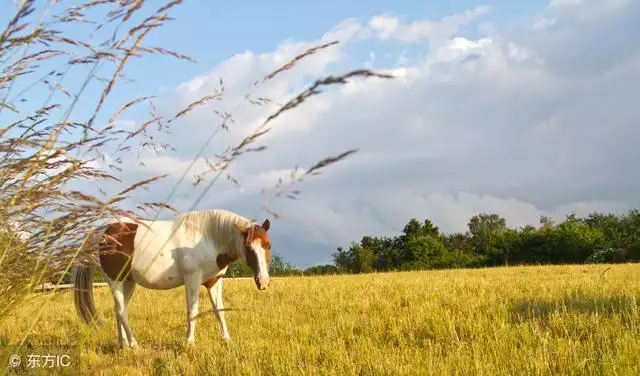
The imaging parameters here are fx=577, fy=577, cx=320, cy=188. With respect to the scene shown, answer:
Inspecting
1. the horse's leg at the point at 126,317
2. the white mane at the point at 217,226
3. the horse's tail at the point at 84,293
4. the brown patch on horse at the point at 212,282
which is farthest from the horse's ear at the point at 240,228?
the horse's tail at the point at 84,293

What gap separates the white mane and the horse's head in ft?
0.90

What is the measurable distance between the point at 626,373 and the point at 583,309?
3157 millimetres

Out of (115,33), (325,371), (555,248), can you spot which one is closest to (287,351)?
(325,371)

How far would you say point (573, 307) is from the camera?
774 cm

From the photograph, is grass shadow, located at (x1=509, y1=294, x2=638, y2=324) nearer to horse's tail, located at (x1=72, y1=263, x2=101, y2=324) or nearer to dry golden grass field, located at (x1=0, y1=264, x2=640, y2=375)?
dry golden grass field, located at (x1=0, y1=264, x2=640, y2=375)

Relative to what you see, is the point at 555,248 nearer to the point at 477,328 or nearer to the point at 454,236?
the point at 454,236

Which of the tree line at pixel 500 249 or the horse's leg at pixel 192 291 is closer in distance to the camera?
the horse's leg at pixel 192 291

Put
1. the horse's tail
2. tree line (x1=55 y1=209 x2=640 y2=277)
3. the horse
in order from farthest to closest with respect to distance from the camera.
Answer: tree line (x1=55 y1=209 x2=640 y2=277) < the horse's tail < the horse

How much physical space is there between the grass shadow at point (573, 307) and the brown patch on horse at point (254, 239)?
314 cm

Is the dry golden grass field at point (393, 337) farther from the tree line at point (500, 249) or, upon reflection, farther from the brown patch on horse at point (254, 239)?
the tree line at point (500, 249)

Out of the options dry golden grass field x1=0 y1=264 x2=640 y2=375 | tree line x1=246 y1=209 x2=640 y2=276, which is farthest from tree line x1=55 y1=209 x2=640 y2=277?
dry golden grass field x1=0 y1=264 x2=640 y2=375

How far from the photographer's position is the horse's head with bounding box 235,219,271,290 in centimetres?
702

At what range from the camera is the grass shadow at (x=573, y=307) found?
270 inches

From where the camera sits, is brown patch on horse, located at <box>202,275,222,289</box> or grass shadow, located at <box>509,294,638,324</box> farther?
brown patch on horse, located at <box>202,275,222,289</box>
